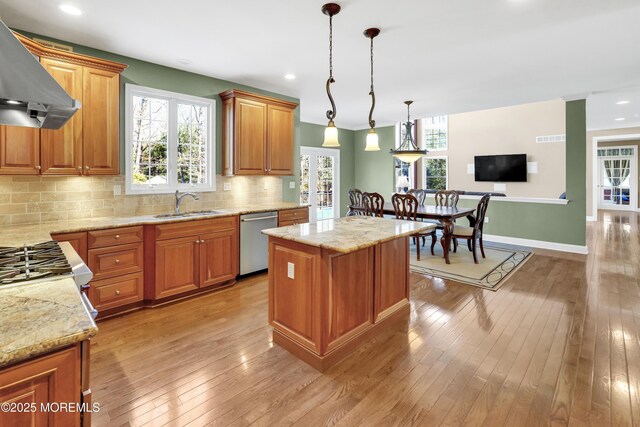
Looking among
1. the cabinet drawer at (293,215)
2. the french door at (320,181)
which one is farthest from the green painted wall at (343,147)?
the cabinet drawer at (293,215)

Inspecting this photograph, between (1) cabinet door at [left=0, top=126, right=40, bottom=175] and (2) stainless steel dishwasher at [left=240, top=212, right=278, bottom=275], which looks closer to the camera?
(1) cabinet door at [left=0, top=126, right=40, bottom=175]

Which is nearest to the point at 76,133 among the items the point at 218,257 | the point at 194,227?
the point at 194,227

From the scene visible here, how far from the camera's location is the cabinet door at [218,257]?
358 centimetres

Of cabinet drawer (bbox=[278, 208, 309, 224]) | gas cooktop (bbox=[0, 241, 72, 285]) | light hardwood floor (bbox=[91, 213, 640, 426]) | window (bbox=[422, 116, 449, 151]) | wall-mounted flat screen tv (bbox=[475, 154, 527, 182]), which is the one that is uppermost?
window (bbox=[422, 116, 449, 151])

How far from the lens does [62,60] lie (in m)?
2.87

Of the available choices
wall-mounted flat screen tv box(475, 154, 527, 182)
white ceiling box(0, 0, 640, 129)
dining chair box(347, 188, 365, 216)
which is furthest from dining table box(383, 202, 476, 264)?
wall-mounted flat screen tv box(475, 154, 527, 182)

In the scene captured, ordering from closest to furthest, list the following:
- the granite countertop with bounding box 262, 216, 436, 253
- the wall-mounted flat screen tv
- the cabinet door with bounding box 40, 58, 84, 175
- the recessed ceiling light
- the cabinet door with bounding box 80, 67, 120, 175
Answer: the granite countertop with bounding box 262, 216, 436, 253 → the recessed ceiling light → the cabinet door with bounding box 40, 58, 84, 175 → the cabinet door with bounding box 80, 67, 120, 175 → the wall-mounted flat screen tv

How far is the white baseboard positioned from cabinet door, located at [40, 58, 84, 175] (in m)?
6.72

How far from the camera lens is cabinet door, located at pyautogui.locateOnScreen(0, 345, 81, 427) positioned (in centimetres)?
86

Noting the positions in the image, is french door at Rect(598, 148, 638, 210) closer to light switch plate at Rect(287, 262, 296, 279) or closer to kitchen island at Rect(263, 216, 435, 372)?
kitchen island at Rect(263, 216, 435, 372)

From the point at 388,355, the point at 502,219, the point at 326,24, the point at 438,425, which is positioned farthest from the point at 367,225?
the point at 502,219

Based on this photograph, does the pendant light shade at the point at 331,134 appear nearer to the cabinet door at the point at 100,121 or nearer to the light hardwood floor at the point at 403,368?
the light hardwood floor at the point at 403,368

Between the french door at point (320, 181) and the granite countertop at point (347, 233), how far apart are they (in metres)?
4.67

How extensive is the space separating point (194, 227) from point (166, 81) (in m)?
1.78
